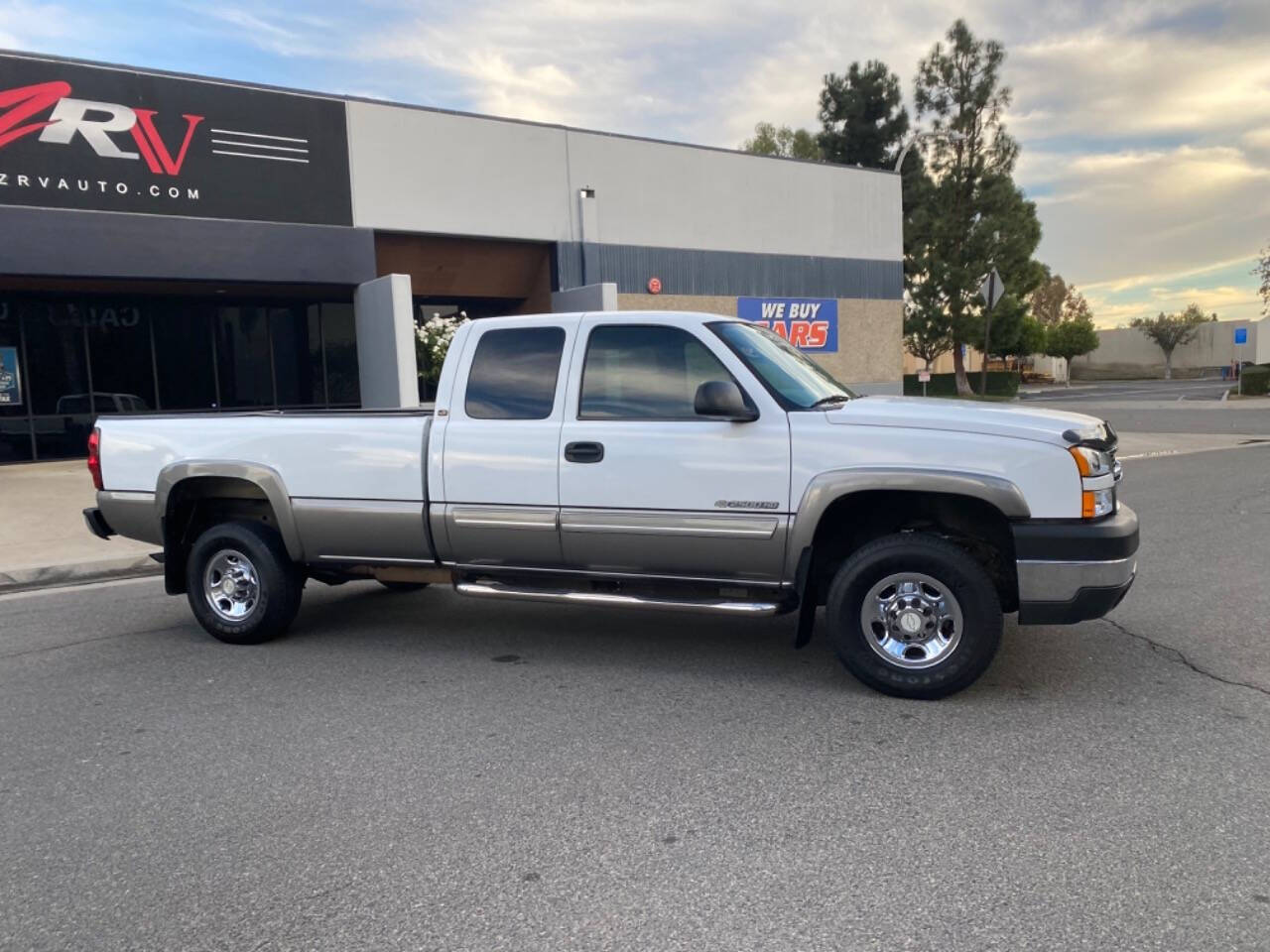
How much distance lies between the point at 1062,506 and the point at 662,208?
19.7 metres

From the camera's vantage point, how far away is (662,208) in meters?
23.1

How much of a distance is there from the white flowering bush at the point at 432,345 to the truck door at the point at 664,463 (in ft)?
44.5

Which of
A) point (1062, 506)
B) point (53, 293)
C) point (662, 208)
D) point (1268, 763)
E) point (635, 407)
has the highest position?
point (662, 208)

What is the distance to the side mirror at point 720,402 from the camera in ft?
15.9

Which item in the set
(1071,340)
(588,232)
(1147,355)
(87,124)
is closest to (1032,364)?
(1071,340)

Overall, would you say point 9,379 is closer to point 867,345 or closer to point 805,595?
point 805,595

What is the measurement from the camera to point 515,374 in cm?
564

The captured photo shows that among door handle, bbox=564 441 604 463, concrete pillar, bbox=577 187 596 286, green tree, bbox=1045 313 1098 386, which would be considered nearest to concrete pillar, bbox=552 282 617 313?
concrete pillar, bbox=577 187 596 286

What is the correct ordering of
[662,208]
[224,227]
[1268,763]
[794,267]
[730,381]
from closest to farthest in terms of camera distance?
[1268,763] < [730,381] < [224,227] < [662,208] < [794,267]

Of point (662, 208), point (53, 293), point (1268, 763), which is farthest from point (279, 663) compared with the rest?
point (662, 208)

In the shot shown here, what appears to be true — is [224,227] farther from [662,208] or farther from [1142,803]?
[1142,803]

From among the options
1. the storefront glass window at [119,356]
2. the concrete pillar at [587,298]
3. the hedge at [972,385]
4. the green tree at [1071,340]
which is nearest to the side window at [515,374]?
the concrete pillar at [587,298]

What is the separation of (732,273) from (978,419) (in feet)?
66.8

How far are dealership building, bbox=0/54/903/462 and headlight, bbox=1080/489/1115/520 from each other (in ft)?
45.3
